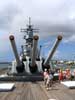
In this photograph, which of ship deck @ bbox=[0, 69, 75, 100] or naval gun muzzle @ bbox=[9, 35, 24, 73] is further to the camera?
naval gun muzzle @ bbox=[9, 35, 24, 73]

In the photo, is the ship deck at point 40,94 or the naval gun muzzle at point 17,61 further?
the naval gun muzzle at point 17,61

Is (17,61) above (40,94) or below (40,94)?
below

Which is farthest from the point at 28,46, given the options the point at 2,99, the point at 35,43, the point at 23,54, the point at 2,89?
the point at 2,99

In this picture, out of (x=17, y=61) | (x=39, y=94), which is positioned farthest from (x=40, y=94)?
(x=17, y=61)

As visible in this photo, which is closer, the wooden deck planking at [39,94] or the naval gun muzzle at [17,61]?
the wooden deck planking at [39,94]

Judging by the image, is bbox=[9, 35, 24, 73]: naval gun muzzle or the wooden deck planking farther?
bbox=[9, 35, 24, 73]: naval gun muzzle

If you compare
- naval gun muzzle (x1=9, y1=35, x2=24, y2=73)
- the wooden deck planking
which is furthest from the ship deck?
naval gun muzzle (x1=9, y1=35, x2=24, y2=73)

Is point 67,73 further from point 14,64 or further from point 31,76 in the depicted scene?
point 14,64

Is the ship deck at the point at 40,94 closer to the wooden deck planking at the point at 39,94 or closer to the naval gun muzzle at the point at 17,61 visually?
the wooden deck planking at the point at 39,94

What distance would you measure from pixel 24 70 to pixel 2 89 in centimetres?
1054

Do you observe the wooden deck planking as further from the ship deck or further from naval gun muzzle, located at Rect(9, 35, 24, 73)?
naval gun muzzle, located at Rect(9, 35, 24, 73)

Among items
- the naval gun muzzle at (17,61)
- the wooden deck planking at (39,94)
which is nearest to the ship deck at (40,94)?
the wooden deck planking at (39,94)

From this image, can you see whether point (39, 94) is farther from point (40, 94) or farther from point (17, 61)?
point (17, 61)

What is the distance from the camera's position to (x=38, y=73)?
30203 millimetres
